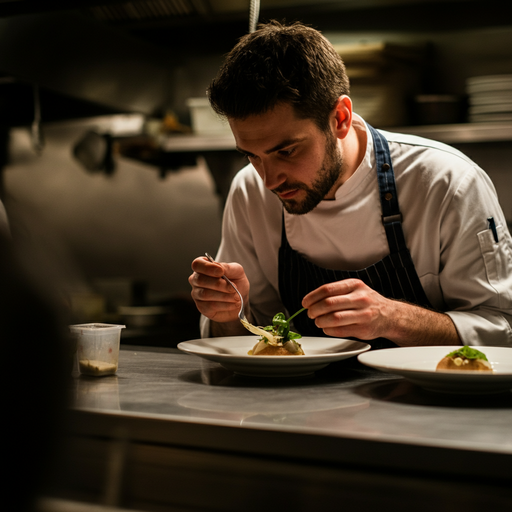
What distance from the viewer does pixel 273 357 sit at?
1.23 metres

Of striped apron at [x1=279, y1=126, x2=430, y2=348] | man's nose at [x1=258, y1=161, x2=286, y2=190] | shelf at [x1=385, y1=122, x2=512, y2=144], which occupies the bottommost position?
striped apron at [x1=279, y1=126, x2=430, y2=348]

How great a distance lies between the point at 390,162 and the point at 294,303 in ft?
1.76

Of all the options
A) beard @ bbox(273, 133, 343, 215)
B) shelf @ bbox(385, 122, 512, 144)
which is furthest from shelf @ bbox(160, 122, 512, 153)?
beard @ bbox(273, 133, 343, 215)

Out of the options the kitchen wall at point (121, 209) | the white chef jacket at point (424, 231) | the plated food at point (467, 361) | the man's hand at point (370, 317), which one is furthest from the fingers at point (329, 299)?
the kitchen wall at point (121, 209)

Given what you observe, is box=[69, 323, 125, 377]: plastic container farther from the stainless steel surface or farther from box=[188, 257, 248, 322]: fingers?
box=[188, 257, 248, 322]: fingers

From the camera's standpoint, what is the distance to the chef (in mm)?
1576

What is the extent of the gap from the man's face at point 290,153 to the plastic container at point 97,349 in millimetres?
585

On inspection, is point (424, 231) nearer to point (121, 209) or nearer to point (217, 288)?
point (217, 288)

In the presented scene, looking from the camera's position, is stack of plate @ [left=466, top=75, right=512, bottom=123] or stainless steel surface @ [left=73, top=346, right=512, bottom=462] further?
stack of plate @ [left=466, top=75, right=512, bottom=123]

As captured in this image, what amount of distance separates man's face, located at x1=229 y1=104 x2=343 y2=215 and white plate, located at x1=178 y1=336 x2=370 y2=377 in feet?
1.35

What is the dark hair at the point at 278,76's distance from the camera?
1581mm

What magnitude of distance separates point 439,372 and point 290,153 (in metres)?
0.78

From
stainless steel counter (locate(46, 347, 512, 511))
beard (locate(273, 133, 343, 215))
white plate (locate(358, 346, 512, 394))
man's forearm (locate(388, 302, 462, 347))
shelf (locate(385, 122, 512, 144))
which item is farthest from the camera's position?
shelf (locate(385, 122, 512, 144))

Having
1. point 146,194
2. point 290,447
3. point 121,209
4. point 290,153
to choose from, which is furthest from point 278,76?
point 121,209
